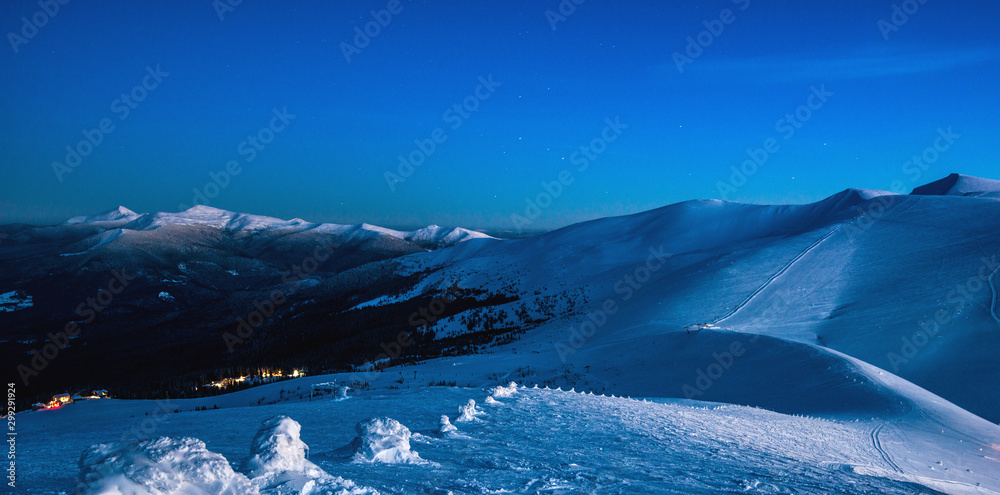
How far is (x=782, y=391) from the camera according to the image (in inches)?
442

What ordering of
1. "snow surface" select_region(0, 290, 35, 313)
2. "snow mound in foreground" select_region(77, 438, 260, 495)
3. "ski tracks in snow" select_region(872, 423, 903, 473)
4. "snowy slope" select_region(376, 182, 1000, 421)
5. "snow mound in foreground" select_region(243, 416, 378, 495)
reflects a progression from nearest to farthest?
"snow mound in foreground" select_region(77, 438, 260, 495)
"snow mound in foreground" select_region(243, 416, 378, 495)
"ski tracks in snow" select_region(872, 423, 903, 473)
"snowy slope" select_region(376, 182, 1000, 421)
"snow surface" select_region(0, 290, 35, 313)

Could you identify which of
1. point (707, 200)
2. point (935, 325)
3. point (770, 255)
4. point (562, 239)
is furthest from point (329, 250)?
point (935, 325)

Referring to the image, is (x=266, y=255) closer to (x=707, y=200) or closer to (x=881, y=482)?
(x=707, y=200)

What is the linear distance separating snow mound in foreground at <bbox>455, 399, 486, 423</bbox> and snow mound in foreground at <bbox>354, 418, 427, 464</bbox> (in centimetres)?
162

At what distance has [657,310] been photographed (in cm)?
2052

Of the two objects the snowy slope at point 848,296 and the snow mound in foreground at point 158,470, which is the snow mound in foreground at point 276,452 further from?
the snowy slope at point 848,296

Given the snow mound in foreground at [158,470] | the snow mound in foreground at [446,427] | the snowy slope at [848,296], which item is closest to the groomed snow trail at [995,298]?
the snowy slope at [848,296]

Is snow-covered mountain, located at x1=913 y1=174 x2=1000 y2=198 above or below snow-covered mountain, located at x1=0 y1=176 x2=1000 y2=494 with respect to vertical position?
above

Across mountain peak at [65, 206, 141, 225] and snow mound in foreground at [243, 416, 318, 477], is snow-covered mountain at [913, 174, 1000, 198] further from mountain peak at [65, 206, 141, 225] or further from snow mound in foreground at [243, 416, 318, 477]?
mountain peak at [65, 206, 141, 225]

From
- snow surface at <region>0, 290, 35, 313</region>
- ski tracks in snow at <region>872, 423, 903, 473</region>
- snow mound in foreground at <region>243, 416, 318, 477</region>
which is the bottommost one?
ski tracks in snow at <region>872, 423, 903, 473</region>

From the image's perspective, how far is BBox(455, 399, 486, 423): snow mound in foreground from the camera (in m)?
6.21

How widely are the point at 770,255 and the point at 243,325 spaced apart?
44.5 m

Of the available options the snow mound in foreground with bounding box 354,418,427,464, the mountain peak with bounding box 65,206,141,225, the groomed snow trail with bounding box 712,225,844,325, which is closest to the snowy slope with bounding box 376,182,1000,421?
the groomed snow trail with bounding box 712,225,844,325

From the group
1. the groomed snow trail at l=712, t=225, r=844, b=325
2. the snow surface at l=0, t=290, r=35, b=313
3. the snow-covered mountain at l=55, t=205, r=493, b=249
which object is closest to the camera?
the groomed snow trail at l=712, t=225, r=844, b=325
